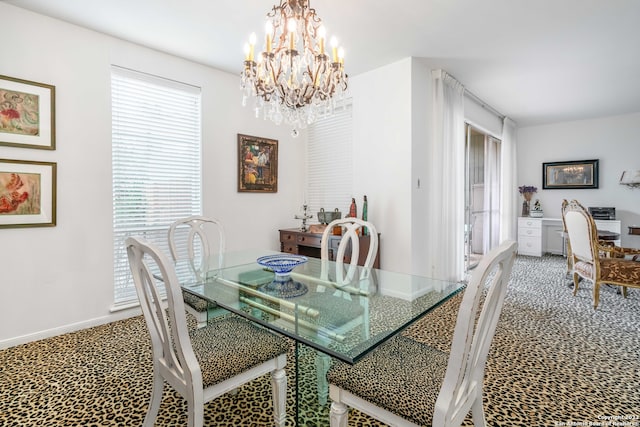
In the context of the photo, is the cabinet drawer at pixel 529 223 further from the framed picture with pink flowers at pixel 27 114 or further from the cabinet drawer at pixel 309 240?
the framed picture with pink flowers at pixel 27 114

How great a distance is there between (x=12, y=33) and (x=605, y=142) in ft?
28.0

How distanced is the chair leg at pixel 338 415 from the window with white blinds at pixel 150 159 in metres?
2.64

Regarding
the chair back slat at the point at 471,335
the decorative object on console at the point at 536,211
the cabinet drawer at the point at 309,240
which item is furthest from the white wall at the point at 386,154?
the decorative object on console at the point at 536,211

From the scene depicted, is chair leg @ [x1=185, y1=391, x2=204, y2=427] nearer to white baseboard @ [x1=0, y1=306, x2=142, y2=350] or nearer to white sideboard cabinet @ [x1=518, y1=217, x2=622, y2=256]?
white baseboard @ [x1=0, y1=306, x2=142, y2=350]

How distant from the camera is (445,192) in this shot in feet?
13.0

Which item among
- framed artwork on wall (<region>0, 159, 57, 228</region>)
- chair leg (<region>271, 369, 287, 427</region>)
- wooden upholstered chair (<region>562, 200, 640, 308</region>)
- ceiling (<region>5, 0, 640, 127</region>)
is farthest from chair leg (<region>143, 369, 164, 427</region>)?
wooden upholstered chair (<region>562, 200, 640, 308</region>)

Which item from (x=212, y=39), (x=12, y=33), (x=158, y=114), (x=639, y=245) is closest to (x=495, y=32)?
(x=212, y=39)

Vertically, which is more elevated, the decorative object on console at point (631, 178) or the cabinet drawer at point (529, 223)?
the decorative object on console at point (631, 178)

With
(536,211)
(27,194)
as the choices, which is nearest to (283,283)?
(27,194)

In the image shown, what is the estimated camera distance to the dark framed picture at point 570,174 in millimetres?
6059

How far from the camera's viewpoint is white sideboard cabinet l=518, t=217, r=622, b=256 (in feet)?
20.5

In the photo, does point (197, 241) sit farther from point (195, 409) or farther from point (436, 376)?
point (436, 376)

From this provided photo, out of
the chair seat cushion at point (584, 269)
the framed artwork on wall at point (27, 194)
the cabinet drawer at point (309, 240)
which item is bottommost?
the chair seat cushion at point (584, 269)

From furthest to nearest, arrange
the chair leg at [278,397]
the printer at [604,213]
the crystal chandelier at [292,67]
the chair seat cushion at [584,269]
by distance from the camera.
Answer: the printer at [604,213] < the chair seat cushion at [584,269] < the crystal chandelier at [292,67] < the chair leg at [278,397]
